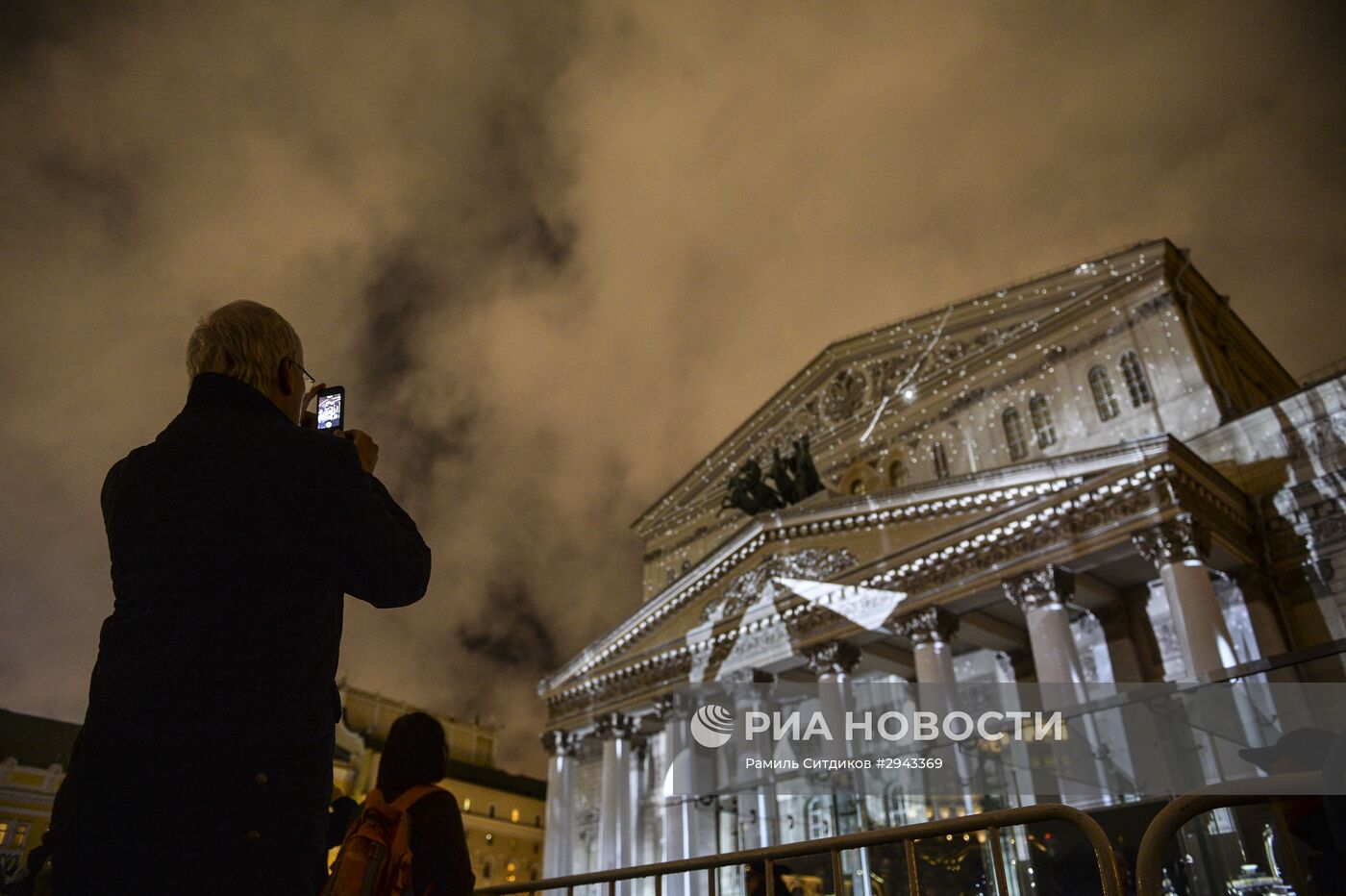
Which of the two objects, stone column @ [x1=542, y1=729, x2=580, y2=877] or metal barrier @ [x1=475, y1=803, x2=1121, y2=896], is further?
stone column @ [x1=542, y1=729, x2=580, y2=877]

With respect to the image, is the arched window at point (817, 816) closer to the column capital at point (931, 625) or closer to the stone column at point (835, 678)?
the stone column at point (835, 678)

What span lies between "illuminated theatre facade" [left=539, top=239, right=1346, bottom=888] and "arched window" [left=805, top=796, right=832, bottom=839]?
9cm

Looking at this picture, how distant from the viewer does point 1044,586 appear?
48.5 ft

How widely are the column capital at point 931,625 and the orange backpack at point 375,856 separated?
1451 centimetres

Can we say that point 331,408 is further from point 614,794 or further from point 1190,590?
point 614,794

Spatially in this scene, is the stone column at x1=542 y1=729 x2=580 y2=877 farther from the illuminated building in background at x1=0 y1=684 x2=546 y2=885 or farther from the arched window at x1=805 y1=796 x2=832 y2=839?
the arched window at x1=805 y1=796 x2=832 y2=839

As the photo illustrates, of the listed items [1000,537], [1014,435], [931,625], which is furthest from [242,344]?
[1014,435]

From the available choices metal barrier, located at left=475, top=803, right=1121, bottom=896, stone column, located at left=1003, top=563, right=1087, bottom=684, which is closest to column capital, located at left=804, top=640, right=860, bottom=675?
stone column, located at left=1003, top=563, right=1087, bottom=684

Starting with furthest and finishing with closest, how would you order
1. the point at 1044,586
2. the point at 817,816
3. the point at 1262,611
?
the point at 817,816
the point at 1262,611
the point at 1044,586

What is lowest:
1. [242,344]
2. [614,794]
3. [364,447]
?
[364,447]

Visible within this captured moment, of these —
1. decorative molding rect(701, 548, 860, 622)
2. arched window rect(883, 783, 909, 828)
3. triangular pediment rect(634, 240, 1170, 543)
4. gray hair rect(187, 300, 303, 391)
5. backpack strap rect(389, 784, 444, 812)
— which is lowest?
backpack strap rect(389, 784, 444, 812)

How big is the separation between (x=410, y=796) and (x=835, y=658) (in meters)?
15.6

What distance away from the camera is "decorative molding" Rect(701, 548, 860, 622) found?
18.5 m

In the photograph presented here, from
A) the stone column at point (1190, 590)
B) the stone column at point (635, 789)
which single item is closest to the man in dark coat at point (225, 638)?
the stone column at point (1190, 590)
